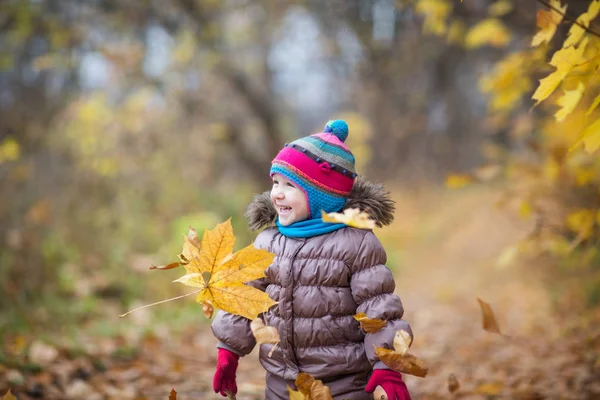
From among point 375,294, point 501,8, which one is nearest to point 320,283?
point 375,294

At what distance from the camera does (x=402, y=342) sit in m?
1.77

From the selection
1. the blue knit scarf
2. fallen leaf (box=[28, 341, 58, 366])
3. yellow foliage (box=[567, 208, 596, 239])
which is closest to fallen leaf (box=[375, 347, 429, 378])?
the blue knit scarf

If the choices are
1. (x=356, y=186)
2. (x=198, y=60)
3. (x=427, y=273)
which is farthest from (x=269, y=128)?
(x=356, y=186)

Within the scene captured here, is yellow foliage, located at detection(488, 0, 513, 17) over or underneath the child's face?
over

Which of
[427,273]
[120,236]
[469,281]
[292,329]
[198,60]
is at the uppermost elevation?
[198,60]

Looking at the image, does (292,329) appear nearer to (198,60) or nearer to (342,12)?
(198,60)

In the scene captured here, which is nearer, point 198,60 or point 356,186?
point 356,186

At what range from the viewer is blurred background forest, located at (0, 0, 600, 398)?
407 cm

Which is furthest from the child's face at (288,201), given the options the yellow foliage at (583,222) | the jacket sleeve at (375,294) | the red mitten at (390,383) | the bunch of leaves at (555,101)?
the yellow foliage at (583,222)

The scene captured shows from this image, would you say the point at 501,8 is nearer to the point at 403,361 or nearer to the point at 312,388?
the point at 403,361

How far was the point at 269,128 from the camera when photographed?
8.09 m

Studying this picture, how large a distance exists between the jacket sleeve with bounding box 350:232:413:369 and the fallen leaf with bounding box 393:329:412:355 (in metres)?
0.03

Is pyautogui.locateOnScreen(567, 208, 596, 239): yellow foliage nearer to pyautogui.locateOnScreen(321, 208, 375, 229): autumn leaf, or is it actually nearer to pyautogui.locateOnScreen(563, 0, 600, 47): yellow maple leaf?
pyautogui.locateOnScreen(563, 0, 600, 47): yellow maple leaf

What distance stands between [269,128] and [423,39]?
5104mm
